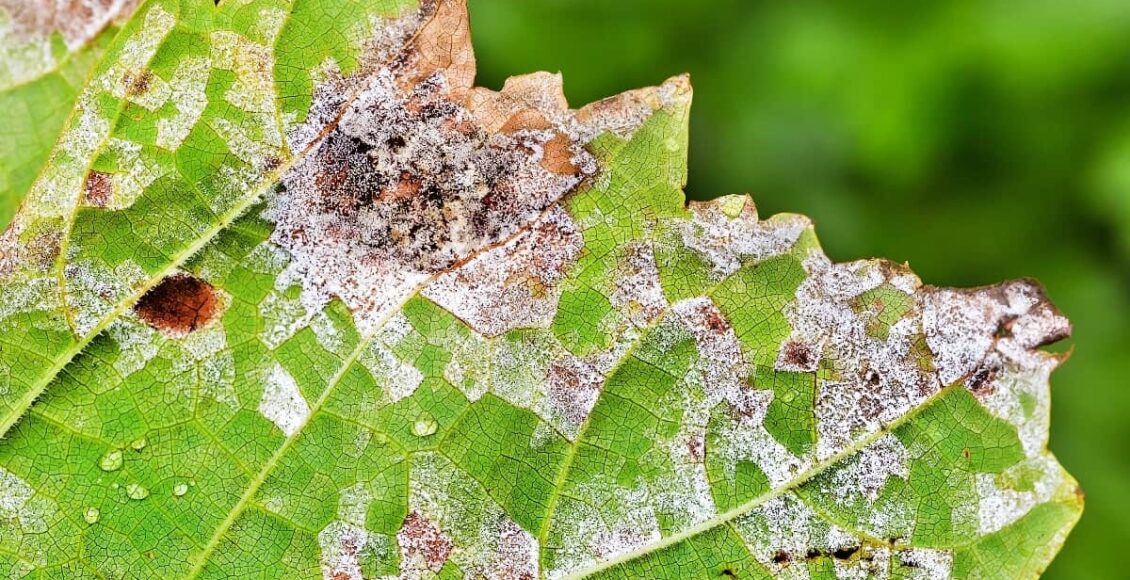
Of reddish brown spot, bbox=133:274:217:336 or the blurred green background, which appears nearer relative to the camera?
reddish brown spot, bbox=133:274:217:336

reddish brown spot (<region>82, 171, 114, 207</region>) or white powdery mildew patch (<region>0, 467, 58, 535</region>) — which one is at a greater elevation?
reddish brown spot (<region>82, 171, 114, 207</region>)

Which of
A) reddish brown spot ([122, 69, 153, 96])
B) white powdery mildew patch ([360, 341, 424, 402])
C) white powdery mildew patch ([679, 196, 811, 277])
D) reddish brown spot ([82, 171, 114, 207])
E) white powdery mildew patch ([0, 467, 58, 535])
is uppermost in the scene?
white powdery mildew patch ([679, 196, 811, 277])

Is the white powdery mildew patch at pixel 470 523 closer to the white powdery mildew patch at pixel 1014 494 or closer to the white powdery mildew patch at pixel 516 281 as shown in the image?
the white powdery mildew patch at pixel 516 281

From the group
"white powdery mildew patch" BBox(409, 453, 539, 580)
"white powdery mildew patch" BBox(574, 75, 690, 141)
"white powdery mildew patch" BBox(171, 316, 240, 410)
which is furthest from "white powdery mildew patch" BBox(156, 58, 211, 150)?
"white powdery mildew patch" BBox(409, 453, 539, 580)

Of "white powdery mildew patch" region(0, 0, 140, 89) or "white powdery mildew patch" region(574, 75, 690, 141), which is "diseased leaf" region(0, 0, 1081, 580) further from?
"white powdery mildew patch" region(0, 0, 140, 89)

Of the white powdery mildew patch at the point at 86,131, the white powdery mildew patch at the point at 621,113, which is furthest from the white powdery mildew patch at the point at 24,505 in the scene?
the white powdery mildew patch at the point at 621,113

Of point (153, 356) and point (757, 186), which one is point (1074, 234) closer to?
point (757, 186)

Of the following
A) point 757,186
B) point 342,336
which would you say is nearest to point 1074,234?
point 757,186

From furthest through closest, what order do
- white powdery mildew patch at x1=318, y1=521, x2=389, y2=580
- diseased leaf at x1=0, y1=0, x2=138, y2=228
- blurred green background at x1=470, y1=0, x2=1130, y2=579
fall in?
blurred green background at x1=470, y1=0, x2=1130, y2=579 → diseased leaf at x1=0, y1=0, x2=138, y2=228 → white powdery mildew patch at x1=318, y1=521, x2=389, y2=580
